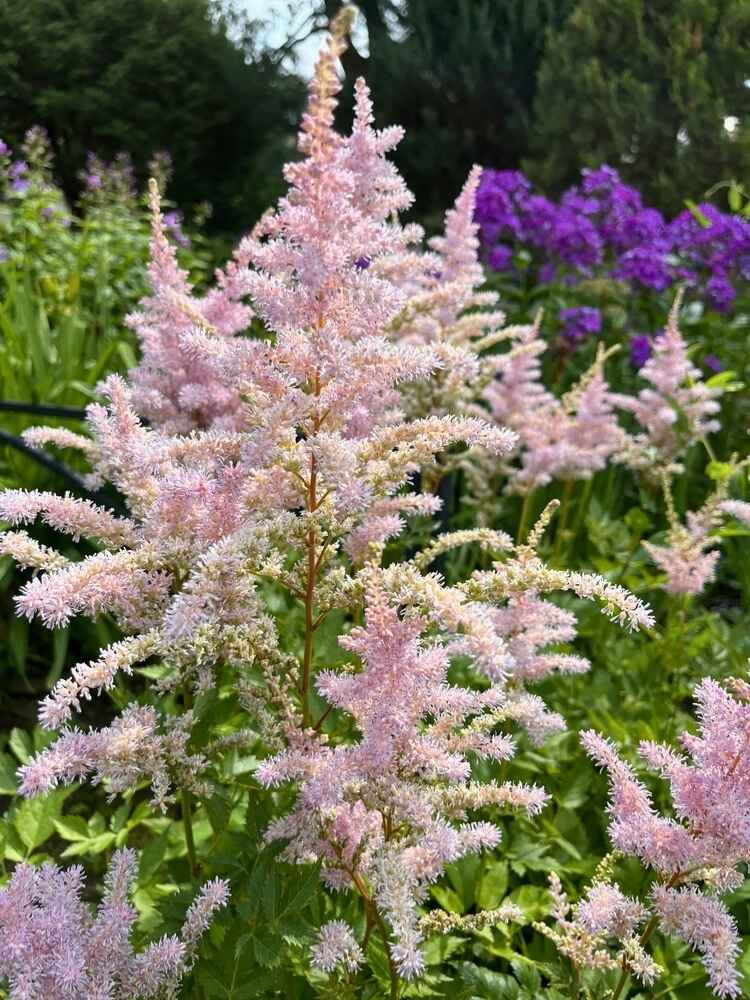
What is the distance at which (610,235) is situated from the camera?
5359mm

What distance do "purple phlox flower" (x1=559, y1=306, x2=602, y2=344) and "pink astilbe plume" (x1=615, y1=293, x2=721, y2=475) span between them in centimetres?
79

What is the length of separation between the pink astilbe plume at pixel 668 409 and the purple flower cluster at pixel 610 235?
4.75ft

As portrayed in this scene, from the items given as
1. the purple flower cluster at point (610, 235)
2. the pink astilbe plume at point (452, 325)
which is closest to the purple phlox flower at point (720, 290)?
the purple flower cluster at point (610, 235)

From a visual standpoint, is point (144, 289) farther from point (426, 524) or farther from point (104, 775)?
point (104, 775)

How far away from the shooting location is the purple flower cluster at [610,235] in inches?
201

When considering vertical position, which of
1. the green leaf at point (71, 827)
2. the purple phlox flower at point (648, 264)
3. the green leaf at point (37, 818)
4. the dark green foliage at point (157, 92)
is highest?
the dark green foliage at point (157, 92)

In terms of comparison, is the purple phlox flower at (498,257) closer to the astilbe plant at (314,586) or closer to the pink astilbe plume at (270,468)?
the astilbe plant at (314,586)

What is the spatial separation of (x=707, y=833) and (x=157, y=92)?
10753 mm

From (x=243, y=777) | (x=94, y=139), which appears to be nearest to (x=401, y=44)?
(x=94, y=139)

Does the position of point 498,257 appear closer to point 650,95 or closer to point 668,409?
point 668,409

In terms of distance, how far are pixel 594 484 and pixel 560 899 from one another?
3653 mm

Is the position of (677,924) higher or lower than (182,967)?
higher

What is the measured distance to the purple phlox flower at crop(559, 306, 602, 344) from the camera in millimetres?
4699

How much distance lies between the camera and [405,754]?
1.49 meters
